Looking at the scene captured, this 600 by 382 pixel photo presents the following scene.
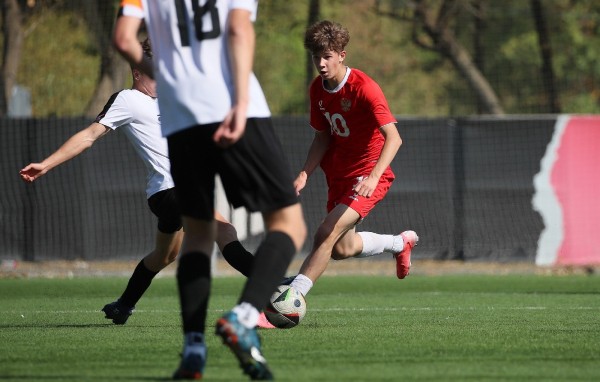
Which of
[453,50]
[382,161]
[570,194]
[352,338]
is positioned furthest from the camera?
[453,50]

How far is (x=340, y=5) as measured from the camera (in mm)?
22953

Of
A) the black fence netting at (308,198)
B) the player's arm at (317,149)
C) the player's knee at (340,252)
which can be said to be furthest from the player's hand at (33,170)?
the black fence netting at (308,198)

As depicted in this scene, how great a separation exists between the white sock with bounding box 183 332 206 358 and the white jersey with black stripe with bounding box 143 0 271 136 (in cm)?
89

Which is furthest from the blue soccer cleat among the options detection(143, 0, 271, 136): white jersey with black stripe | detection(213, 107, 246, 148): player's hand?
detection(143, 0, 271, 136): white jersey with black stripe

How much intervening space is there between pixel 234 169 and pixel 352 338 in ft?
6.87

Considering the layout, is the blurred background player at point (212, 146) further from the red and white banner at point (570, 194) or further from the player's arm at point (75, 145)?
the red and white banner at point (570, 194)

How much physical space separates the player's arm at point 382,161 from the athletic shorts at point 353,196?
1.54 ft

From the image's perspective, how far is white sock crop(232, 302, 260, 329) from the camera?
4805 millimetres

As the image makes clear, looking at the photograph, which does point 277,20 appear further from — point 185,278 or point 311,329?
point 185,278

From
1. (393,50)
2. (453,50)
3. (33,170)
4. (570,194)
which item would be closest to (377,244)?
(33,170)

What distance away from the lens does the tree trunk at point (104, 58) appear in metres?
18.9

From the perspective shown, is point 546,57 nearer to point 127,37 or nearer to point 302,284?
point 302,284

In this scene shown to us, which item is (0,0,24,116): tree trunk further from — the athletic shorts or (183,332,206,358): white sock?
(183,332,206,358): white sock

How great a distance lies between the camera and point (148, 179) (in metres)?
8.18
